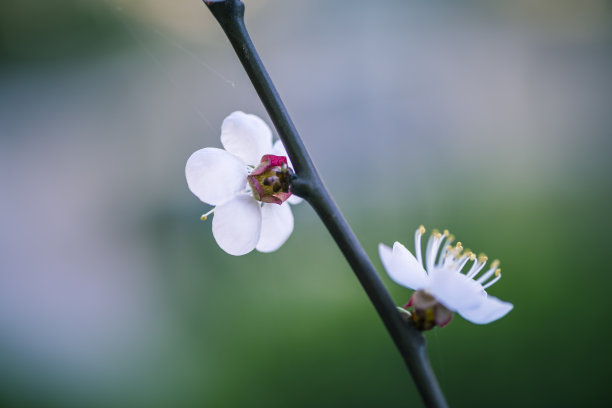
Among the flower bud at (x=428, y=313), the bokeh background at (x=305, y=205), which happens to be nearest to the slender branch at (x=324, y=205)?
the flower bud at (x=428, y=313)

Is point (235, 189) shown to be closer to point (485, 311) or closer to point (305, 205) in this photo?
point (485, 311)

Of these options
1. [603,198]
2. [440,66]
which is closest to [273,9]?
[440,66]

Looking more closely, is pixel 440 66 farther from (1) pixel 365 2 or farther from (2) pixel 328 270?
(2) pixel 328 270

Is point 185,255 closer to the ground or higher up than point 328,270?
higher up

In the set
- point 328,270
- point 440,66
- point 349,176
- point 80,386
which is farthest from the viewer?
point 440,66

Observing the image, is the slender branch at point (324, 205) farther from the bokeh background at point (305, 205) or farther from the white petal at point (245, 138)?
the bokeh background at point (305, 205)

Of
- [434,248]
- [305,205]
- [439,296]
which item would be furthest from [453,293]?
[305,205]

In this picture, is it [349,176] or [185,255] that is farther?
[349,176]
